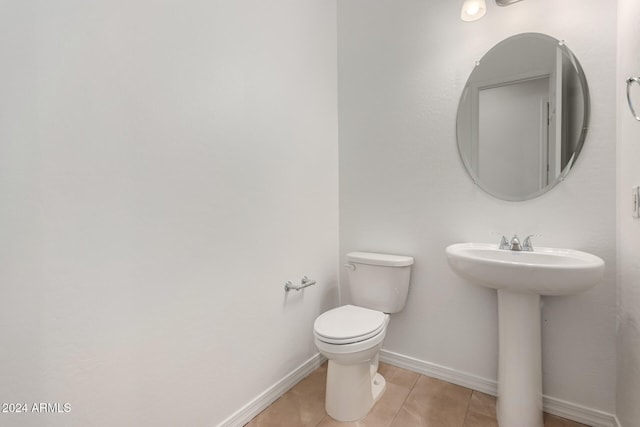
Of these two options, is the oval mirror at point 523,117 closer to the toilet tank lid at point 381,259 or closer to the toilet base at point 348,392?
the toilet tank lid at point 381,259

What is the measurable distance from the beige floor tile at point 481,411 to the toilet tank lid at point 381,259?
31.2 inches

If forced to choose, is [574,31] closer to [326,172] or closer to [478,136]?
[478,136]

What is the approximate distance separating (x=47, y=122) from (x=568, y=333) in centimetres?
226


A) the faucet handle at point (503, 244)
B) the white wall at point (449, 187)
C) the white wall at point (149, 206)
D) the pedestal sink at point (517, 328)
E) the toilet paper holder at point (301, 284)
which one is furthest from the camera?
the toilet paper holder at point (301, 284)

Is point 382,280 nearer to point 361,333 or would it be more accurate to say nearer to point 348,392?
point 361,333

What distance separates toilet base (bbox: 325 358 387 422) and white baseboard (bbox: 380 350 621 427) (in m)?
0.49

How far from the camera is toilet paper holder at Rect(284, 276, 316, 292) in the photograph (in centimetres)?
171

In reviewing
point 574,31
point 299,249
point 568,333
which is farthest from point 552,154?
point 299,249

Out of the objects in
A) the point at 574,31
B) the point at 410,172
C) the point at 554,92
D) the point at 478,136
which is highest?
the point at 574,31

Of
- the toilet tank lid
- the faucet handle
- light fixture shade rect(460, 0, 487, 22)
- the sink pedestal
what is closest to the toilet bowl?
the toilet tank lid

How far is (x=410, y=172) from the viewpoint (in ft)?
6.09

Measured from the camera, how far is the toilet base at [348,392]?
1468 millimetres

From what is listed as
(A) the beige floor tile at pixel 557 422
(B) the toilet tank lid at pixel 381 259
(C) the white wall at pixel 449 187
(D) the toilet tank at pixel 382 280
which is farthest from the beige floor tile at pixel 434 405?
(B) the toilet tank lid at pixel 381 259

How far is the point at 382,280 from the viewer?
5.90 feet
